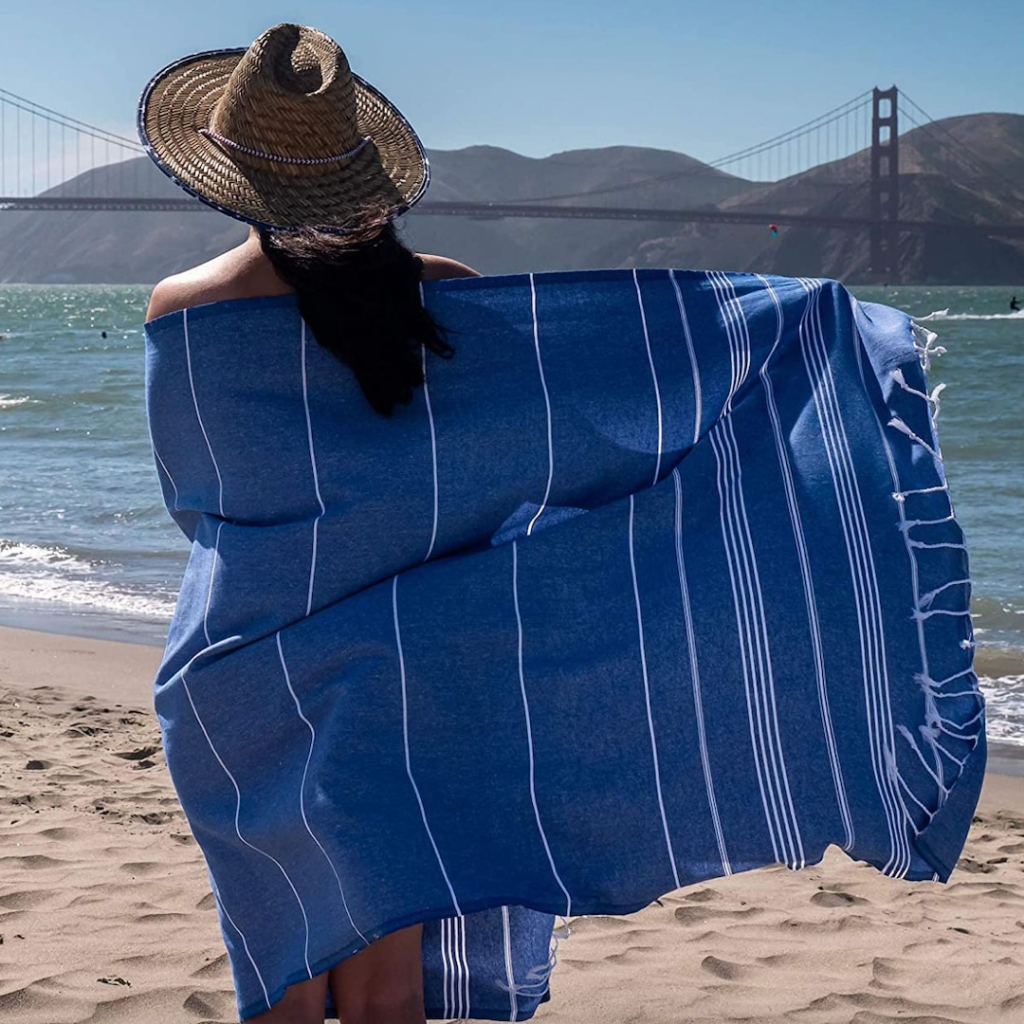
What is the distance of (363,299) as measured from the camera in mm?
1263

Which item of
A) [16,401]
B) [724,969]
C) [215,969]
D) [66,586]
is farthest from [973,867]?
[16,401]

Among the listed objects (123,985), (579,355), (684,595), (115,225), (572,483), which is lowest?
(123,985)

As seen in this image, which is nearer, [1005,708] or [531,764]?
[531,764]

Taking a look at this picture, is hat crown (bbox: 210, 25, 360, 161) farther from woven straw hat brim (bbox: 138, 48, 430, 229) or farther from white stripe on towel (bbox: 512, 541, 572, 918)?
white stripe on towel (bbox: 512, 541, 572, 918)

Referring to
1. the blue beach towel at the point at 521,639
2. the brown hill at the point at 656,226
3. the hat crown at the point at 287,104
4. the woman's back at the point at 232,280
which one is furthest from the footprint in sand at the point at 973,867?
the brown hill at the point at 656,226

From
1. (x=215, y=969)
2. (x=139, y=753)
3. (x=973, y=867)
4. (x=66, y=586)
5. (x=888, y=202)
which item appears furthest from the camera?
(x=888, y=202)

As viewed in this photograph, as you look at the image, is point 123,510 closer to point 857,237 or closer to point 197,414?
point 197,414

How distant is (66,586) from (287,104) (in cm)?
484

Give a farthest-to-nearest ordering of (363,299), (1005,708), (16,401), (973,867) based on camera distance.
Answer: (16,401) < (1005,708) < (973,867) < (363,299)

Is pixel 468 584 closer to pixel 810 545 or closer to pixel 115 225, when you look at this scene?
pixel 810 545

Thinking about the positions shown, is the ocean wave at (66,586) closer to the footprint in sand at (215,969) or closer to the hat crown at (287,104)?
the footprint in sand at (215,969)

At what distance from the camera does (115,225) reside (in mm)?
119250

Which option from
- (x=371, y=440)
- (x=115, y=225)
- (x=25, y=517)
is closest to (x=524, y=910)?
(x=371, y=440)

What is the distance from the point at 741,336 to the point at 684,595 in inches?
10.9
